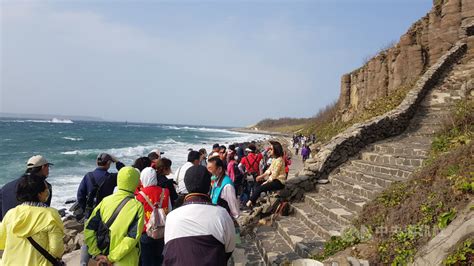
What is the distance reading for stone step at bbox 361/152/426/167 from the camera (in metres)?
8.04

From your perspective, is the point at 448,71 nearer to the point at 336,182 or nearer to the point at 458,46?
the point at 458,46

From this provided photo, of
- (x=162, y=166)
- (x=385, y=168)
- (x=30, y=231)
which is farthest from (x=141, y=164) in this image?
(x=385, y=168)

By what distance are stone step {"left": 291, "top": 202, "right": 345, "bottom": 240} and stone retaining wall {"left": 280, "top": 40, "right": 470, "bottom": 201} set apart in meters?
0.59

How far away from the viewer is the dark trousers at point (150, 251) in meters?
4.07

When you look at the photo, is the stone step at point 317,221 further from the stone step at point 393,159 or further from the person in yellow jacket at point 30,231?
the person in yellow jacket at point 30,231

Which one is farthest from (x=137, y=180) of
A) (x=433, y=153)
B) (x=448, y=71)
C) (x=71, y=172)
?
(x=71, y=172)

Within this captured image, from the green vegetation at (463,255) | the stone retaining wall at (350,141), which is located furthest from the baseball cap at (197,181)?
the stone retaining wall at (350,141)

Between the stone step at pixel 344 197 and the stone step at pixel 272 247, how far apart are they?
1644mm

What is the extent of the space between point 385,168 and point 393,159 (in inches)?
22.3

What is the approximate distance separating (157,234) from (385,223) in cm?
328

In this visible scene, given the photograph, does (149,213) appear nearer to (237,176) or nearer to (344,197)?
(344,197)

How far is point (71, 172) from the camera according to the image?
24703 millimetres

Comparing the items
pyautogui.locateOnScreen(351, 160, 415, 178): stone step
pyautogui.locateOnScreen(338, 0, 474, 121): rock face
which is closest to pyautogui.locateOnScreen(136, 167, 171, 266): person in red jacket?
pyautogui.locateOnScreen(351, 160, 415, 178): stone step

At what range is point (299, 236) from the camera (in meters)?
6.24
